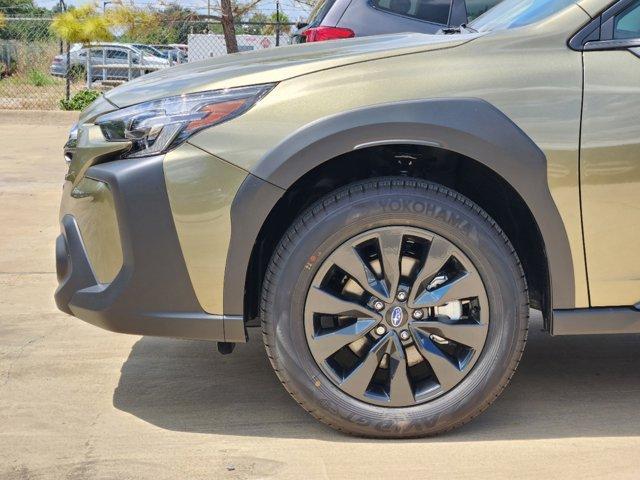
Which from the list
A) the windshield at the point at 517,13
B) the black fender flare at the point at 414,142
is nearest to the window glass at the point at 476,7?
the windshield at the point at 517,13

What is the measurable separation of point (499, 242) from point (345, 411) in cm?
78

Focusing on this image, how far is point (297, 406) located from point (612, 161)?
1505 millimetres

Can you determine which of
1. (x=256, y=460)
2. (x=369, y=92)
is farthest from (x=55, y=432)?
(x=369, y=92)

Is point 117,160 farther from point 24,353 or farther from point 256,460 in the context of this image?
point 24,353

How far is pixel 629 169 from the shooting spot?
3188 mm

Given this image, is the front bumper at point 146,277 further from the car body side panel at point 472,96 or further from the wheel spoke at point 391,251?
the wheel spoke at point 391,251

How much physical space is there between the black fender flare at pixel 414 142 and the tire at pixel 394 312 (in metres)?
0.16

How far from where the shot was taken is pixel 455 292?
3.29 m

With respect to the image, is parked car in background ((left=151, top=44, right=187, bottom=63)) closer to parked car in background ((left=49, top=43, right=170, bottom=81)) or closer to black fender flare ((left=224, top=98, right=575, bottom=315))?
parked car in background ((left=49, top=43, right=170, bottom=81))

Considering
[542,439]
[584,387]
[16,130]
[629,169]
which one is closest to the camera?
[629,169]

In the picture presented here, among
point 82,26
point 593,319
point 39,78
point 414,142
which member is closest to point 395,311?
point 414,142

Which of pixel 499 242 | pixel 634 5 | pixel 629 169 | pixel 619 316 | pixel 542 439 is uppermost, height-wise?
pixel 634 5

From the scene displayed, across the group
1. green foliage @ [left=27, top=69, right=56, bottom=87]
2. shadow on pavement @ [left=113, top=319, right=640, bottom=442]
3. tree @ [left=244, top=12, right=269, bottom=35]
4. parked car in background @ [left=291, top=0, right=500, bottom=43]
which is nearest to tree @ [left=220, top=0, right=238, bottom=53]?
tree @ [left=244, top=12, right=269, bottom=35]

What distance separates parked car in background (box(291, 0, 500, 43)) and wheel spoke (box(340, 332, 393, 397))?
5.17 meters
